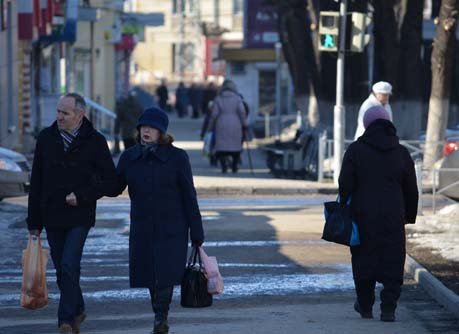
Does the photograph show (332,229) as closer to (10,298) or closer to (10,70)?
(10,298)

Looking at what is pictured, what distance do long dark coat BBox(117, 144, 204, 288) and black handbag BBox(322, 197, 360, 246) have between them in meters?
1.24

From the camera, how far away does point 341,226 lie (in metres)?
10.2

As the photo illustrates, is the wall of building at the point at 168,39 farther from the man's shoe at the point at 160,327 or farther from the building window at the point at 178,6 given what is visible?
the man's shoe at the point at 160,327

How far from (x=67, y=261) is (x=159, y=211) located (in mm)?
708

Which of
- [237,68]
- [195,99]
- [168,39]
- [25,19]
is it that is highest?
[25,19]

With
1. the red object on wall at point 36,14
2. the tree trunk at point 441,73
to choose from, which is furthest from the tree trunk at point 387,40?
the red object on wall at point 36,14

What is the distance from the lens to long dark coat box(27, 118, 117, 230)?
9539 mm

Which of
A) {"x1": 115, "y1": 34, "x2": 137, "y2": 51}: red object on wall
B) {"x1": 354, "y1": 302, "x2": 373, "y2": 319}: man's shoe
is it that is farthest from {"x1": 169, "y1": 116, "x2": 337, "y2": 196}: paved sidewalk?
{"x1": 115, "y1": 34, "x2": 137, "y2": 51}: red object on wall

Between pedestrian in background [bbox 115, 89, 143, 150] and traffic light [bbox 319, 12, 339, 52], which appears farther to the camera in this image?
pedestrian in background [bbox 115, 89, 143, 150]

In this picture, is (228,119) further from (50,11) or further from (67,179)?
(67,179)

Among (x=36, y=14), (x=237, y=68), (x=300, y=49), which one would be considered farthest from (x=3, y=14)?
(x=237, y=68)

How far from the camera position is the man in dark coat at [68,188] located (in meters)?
9.54

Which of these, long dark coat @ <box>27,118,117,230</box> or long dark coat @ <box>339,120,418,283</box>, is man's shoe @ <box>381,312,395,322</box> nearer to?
long dark coat @ <box>339,120,418,283</box>

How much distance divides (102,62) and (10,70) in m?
22.3
